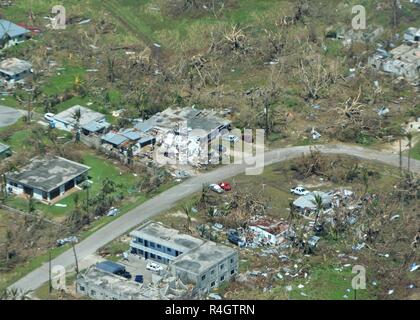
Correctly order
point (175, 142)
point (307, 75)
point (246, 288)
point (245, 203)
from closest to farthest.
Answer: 1. point (246, 288)
2. point (245, 203)
3. point (175, 142)
4. point (307, 75)

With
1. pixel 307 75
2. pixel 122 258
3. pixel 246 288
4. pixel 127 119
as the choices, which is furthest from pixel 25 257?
pixel 307 75

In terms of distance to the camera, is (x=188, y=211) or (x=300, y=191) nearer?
(x=188, y=211)

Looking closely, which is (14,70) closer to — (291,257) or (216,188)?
(216,188)

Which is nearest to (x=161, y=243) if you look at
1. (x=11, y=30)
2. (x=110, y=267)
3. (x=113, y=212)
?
(x=110, y=267)

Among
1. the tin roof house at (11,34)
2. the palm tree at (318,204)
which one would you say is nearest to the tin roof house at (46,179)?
the palm tree at (318,204)

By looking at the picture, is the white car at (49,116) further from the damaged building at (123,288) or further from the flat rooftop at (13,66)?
the damaged building at (123,288)

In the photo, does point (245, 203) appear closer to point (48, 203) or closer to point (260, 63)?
point (48, 203)
